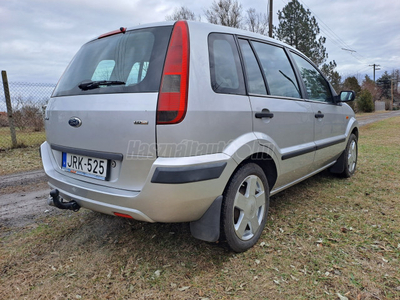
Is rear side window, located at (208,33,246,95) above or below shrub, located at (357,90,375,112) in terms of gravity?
below

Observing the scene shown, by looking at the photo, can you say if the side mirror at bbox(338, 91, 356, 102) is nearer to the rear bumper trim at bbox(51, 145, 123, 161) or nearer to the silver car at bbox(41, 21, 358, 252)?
the silver car at bbox(41, 21, 358, 252)

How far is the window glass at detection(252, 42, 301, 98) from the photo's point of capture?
2492 millimetres

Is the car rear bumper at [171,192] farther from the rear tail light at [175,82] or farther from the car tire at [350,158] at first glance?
the car tire at [350,158]

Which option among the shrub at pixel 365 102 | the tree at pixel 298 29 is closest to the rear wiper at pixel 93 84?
the tree at pixel 298 29

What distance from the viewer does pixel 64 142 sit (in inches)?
83.7

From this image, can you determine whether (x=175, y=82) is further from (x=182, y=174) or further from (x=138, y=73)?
(x=182, y=174)

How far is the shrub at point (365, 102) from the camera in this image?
34344 millimetres

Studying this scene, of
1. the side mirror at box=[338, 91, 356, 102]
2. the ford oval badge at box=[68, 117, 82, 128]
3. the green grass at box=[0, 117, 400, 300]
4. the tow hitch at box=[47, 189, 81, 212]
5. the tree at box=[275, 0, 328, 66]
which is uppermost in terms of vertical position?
the tree at box=[275, 0, 328, 66]

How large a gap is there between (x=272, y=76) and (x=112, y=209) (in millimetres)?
1775

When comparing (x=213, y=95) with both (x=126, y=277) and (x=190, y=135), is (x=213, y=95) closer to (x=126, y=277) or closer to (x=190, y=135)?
(x=190, y=135)

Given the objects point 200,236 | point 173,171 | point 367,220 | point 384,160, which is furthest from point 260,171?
point 384,160

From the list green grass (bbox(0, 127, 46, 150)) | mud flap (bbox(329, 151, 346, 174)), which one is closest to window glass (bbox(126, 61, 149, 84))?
mud flap (bbox(329, 151, 346, 174))

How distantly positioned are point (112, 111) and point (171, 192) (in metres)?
0.65

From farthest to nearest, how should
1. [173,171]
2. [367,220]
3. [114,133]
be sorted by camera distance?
[367,220] < [114,133] < [173,171]
